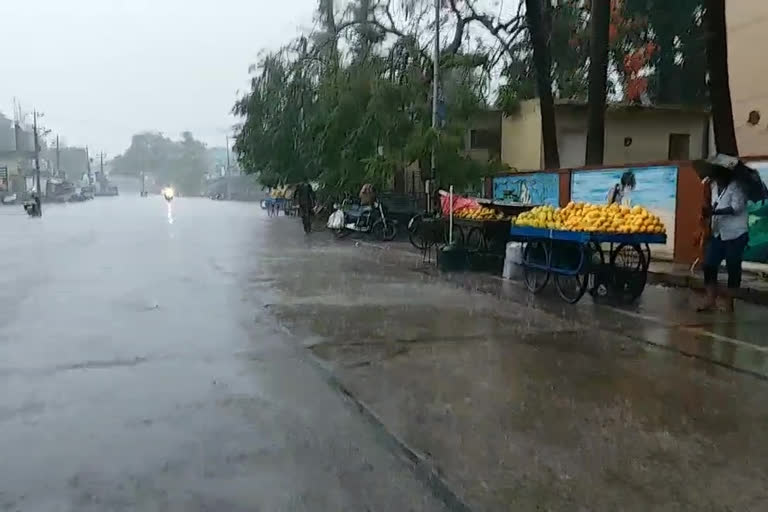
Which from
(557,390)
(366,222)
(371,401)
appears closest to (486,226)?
(557,390)

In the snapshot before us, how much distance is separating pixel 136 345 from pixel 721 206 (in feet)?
22.7

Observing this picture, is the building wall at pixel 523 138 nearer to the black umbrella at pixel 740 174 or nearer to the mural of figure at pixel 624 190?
the mural of figure at pixel 624 190

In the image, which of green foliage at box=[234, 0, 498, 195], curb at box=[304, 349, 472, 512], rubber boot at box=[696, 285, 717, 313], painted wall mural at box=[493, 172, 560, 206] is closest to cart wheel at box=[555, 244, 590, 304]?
rubber boot at box=[696, 285, 717, 313]

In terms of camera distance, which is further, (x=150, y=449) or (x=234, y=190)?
(x=234, y=190)

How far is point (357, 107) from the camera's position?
77.8 feet

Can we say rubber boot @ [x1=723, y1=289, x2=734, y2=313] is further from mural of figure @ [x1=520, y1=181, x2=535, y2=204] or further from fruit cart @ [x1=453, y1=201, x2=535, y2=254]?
mural of figure @ [x1=520, y1=181, x2=535, y2=204]

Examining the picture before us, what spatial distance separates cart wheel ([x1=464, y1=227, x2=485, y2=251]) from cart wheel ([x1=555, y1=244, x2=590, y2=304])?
322 cm

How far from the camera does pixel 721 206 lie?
952 centimetres

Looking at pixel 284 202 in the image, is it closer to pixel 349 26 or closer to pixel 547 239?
pixel 349 26

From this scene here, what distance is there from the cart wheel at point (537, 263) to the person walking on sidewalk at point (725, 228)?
2.32 metres

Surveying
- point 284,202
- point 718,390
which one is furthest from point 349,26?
point 718,390

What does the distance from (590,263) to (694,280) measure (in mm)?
2709

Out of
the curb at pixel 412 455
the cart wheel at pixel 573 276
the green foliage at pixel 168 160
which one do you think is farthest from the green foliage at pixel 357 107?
the green foliage at pixel 168 160

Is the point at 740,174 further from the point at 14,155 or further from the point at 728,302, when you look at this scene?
the point at 14,155
